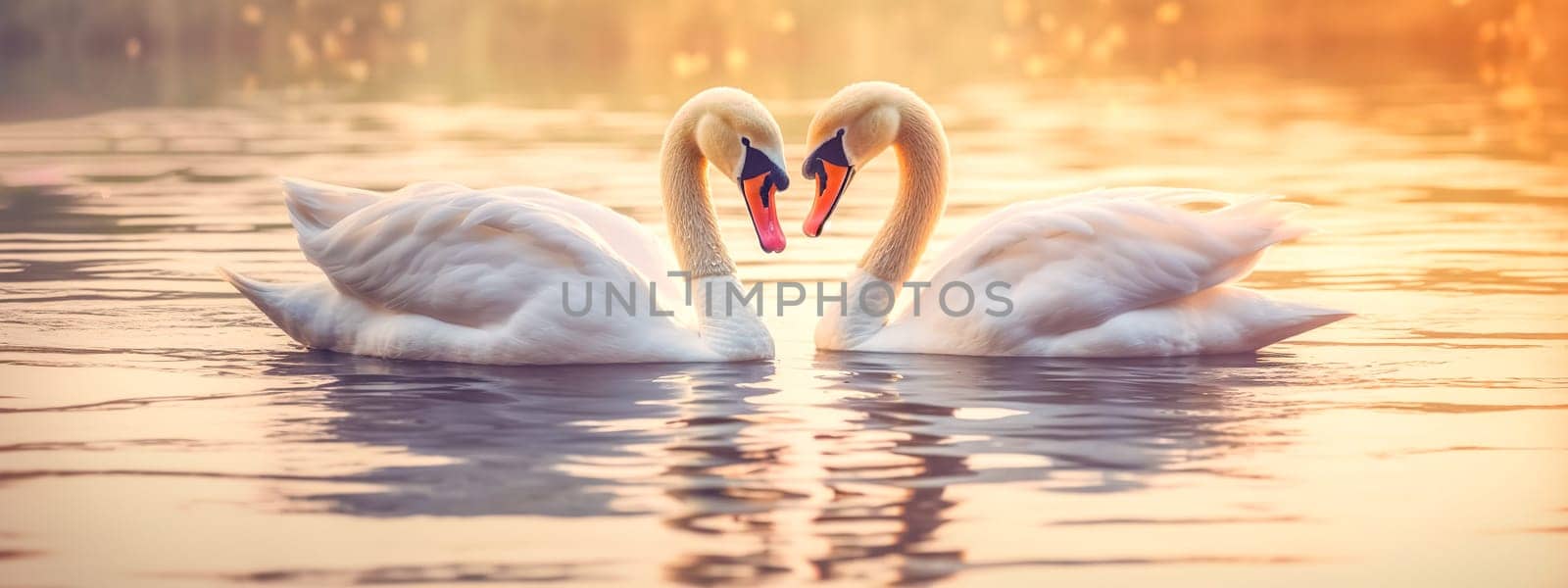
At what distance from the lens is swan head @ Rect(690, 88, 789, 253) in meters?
10.6

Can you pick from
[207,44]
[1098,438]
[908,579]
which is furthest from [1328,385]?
[207,44]

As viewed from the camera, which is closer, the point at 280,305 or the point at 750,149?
the point at 750,149

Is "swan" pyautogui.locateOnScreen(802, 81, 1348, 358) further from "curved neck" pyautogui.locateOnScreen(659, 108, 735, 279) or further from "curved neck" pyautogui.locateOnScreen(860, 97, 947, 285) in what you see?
"curved neck" pyautogui.locateOnScreen(659, 108, 735, 279)

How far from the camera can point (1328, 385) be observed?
9.91 m

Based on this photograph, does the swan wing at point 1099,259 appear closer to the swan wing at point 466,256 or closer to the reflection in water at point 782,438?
the reflection in water at point 782,438

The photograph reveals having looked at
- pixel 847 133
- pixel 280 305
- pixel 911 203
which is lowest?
pixel 280 305

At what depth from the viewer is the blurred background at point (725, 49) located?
3912 cm

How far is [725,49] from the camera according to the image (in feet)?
198

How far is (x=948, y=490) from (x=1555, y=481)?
211cm

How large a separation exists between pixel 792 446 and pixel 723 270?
2.75 m

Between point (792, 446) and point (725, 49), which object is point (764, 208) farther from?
point (725, 49)

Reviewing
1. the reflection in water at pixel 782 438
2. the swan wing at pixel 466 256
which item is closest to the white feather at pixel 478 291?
the swan wing at pixel 466 256

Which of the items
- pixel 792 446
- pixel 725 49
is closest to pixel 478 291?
pixel 792 446

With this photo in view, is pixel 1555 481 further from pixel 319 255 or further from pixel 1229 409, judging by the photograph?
pixel 319 255
